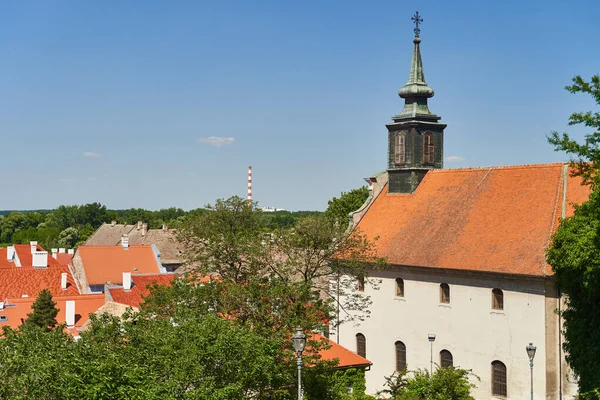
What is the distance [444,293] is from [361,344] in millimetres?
6687

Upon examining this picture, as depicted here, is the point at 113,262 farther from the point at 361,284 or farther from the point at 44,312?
the point at 361,284

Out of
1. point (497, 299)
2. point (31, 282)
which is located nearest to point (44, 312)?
point (31, 282)

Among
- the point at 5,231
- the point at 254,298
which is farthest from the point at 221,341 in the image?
the point at 5,231

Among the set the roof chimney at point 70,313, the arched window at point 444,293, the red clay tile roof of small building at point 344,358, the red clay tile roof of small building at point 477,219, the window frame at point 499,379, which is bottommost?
the window frame at point 499,379

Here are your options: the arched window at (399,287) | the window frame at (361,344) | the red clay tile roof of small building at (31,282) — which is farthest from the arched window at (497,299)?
the red clay tile roof of small building at (31,282)

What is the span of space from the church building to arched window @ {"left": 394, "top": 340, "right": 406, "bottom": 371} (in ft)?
0.18

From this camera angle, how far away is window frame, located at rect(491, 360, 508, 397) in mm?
34281

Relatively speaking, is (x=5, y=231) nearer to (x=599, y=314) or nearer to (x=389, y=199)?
(x=389, y=199)

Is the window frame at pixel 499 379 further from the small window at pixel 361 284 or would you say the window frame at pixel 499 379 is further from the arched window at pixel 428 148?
the arched window at pixel 428 148

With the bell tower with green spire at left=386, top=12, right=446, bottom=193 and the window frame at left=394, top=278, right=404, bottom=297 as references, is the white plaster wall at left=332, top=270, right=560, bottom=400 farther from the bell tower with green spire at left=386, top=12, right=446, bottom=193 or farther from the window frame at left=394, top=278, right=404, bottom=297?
the bell tower with green spire at left=386, top=12, right=446, bottom=193

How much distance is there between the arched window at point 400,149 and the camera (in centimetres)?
4350

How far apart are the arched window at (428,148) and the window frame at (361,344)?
384 inches

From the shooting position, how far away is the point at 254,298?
28609 millimetres

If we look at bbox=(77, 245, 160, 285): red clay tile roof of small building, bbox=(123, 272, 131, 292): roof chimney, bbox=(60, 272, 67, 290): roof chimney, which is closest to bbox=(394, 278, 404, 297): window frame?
bbox=(123, 272, 131, 292): roof chimney
